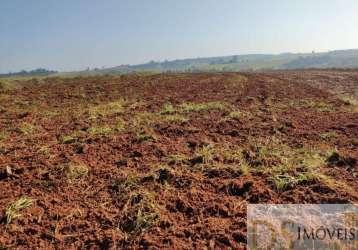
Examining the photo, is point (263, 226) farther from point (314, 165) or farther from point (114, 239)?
point (314, 165)

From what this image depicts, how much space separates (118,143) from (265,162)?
127 inches

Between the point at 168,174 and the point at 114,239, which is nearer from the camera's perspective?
the point at 114,239

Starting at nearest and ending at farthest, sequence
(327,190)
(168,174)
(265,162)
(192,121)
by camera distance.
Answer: (327,190) < (168,174) < (265,162) < (192,121)

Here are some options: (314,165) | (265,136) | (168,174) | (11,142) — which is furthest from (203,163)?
(11,142)

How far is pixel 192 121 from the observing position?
382 inches

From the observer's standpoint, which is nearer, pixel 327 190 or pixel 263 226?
pixel 263 226

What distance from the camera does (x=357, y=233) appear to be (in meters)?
3.71

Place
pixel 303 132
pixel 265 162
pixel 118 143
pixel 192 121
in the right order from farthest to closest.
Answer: pixel 192 121 → pixel 303 132 → pixel 118 143 → pixel 265 162

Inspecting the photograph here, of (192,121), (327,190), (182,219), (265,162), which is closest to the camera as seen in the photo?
(182,219)

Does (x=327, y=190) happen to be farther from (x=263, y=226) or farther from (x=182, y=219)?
(x=182, y=219)

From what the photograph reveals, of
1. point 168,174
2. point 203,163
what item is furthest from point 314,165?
point 168,174

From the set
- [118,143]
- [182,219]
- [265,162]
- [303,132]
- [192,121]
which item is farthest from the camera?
[192,121]

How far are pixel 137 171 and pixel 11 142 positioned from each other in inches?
152

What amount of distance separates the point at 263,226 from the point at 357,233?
3.34 feet
